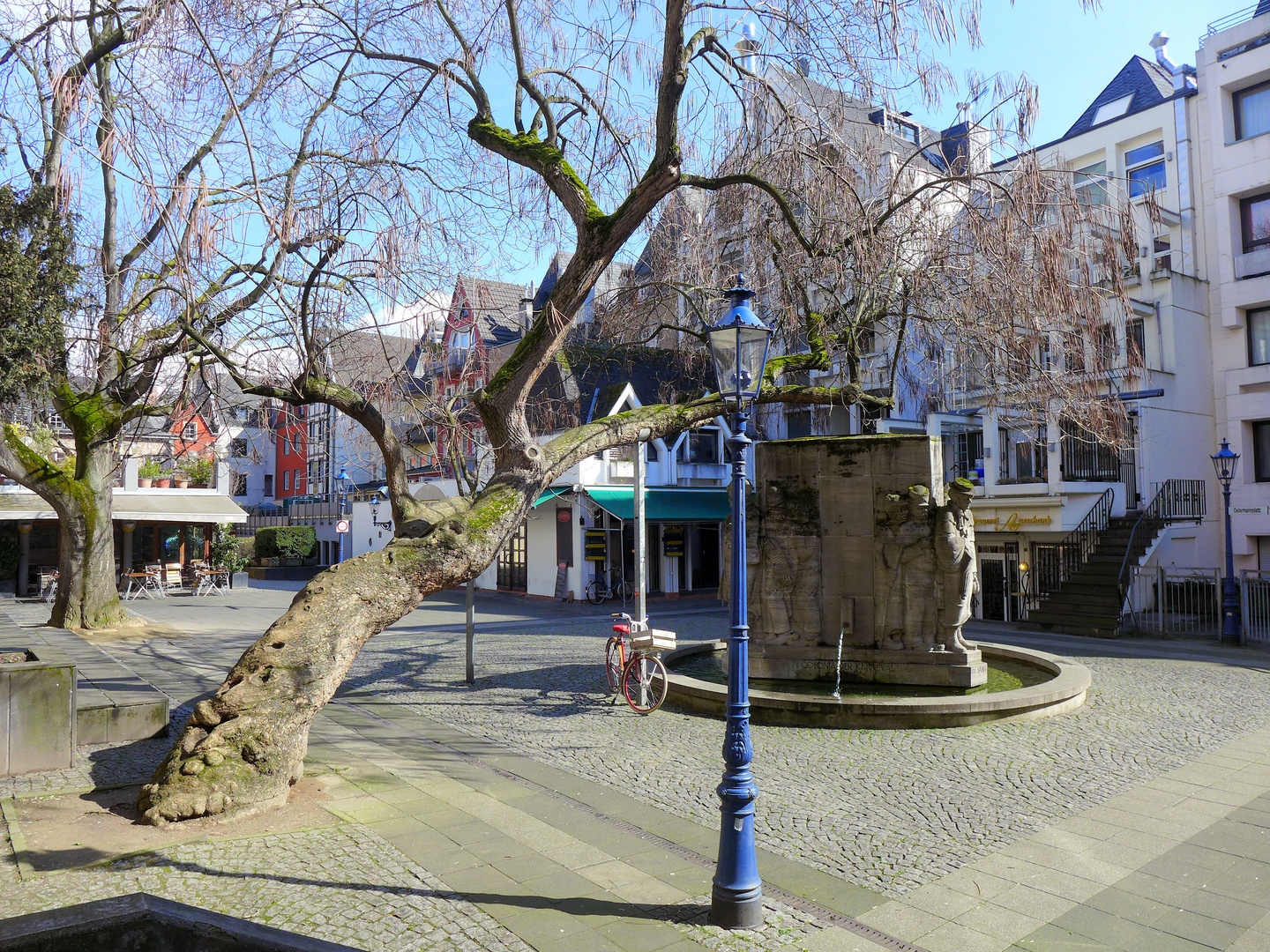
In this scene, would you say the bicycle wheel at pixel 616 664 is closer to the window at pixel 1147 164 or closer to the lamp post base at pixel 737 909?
the lamp post base at pixel 737 909

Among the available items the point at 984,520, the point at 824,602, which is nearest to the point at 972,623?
the point at 984,520

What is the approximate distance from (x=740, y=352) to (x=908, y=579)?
647 centimetres

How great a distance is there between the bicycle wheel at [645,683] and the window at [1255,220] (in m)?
23.7

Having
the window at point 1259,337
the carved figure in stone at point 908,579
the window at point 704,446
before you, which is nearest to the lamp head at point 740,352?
the carved figure in stone at point 908,579

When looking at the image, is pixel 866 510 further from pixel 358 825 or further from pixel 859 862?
pixel 358 825

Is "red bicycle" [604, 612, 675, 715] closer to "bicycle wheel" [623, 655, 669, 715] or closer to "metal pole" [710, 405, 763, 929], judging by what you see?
"bicycle wheel" [623, 655, 669, 715]

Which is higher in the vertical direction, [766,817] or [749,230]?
[749,230]

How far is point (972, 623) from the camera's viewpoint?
2206cm

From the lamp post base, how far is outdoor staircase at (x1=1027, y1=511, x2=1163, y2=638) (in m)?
17.3

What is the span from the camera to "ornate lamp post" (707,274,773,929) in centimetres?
490

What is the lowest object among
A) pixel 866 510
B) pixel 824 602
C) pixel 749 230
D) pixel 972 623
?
pixel 972 623

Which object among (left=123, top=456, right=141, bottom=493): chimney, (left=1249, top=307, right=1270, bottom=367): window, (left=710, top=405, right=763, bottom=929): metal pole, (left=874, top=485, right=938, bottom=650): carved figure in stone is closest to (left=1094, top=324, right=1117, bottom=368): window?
(left=874, top=485, right=938, bottom=650): carved figure in stone

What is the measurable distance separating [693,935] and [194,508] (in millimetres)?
32956

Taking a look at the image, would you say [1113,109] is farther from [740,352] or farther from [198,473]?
[198,473]
